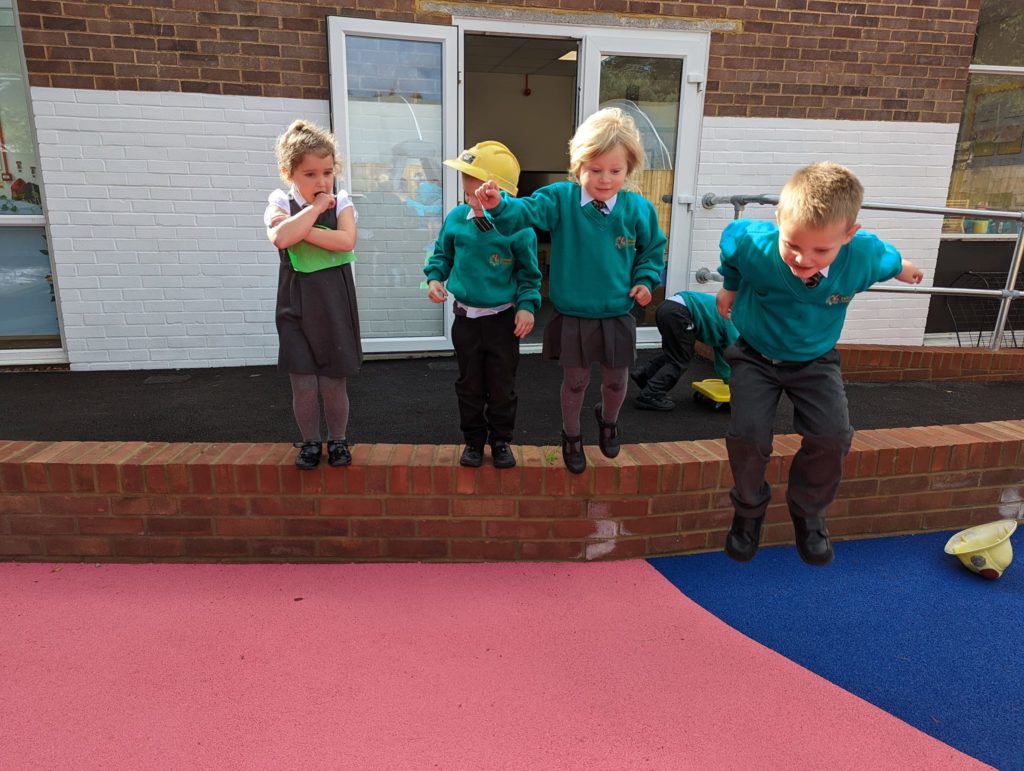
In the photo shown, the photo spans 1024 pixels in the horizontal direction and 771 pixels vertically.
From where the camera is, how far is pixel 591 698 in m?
2.11

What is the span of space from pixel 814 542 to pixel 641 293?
103 centimetres

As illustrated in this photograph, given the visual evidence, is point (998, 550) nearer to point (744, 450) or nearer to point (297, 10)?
point (744, 450)

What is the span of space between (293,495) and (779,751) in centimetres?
191

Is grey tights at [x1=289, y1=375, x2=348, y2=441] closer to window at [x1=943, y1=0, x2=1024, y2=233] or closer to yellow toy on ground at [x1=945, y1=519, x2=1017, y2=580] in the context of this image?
yellow toy on ground at [x1=945, y1=519, x2=1017, y2=580]

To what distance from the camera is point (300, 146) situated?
236 centimetres

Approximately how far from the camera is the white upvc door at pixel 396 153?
15.6ft

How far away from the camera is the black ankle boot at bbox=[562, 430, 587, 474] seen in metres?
2.76

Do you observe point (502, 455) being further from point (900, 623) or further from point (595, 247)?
point (900, 623)

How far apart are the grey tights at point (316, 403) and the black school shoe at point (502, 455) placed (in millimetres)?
614

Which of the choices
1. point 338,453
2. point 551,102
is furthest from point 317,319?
point 551,102

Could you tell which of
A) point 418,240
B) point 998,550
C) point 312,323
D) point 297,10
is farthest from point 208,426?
point 998,550

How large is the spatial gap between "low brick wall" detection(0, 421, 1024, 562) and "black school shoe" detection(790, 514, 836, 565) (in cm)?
62

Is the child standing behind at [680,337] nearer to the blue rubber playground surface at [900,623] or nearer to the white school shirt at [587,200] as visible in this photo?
the blue rubber playground surface at [900,623]

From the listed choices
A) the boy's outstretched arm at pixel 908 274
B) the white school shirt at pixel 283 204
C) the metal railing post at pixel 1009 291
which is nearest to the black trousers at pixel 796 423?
the boy's outstretched arm at pixel 908 274
